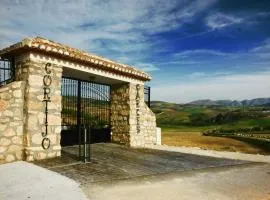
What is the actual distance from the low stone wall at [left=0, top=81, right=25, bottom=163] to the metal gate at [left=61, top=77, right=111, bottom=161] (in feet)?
8.97

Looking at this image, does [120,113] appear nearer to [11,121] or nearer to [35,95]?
[35,95]

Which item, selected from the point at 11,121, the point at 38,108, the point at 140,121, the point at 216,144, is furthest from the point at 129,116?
the point at 216,144

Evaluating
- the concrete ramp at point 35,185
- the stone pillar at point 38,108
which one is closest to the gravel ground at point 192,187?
the concrete ramp at point 35,185

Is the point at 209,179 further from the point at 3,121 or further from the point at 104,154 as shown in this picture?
the point at 3,121

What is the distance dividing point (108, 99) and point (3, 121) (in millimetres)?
5793

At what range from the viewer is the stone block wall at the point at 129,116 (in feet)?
40.9

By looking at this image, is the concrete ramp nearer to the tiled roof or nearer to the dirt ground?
the tiled roof

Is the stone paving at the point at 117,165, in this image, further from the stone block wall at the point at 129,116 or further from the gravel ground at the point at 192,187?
the stone block wall at the point at 129,116

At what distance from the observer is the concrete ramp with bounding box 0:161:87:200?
506cm

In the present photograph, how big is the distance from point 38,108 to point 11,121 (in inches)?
30.8

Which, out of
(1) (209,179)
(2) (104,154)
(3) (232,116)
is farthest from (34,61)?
(3) (232,116)

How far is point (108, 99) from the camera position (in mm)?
13023

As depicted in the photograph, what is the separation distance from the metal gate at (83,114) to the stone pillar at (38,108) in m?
1.93

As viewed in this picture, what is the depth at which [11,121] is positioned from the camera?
7.87 metres
